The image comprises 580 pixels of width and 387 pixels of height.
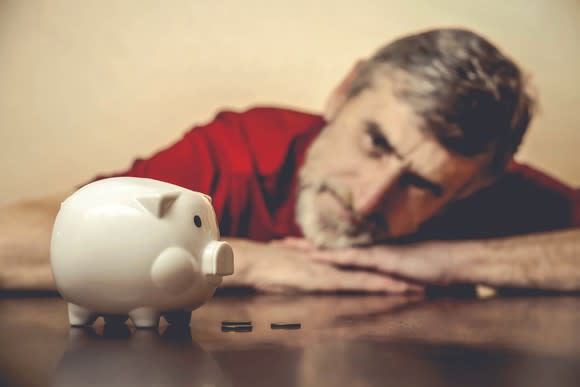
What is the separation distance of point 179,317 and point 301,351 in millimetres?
168

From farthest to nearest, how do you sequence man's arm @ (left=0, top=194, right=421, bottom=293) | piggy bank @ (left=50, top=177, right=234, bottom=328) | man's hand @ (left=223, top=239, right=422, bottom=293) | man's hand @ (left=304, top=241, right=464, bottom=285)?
1. man's hand @ (left=304, top=241, right=464, bottom=285)
2. man's hand @ (left=223, top=239, right=422, bottom=293)
3. man's arm @ (left=0, top=194, right=421, bottom=293)
4. piggy bank @ (left=50, top=177, right=234, bottom=328)

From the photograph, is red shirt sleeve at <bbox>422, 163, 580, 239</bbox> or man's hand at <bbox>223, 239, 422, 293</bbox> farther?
red shirt sleeve at <bbox>422, 163, 580, 239</bbox>

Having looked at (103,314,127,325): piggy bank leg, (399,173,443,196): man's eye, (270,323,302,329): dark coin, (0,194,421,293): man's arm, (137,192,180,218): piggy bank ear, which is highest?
(137,192,180,218): piggy bank ear

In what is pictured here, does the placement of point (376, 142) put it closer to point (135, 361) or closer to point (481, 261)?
point (481, 261)

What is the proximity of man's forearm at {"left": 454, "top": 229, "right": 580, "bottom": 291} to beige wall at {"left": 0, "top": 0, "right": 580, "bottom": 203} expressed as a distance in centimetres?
51

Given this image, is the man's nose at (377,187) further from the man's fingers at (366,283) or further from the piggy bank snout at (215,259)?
the piggy bank snout at (215,259)

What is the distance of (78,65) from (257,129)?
1.65 feet

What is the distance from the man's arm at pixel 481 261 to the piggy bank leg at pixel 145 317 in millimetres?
815

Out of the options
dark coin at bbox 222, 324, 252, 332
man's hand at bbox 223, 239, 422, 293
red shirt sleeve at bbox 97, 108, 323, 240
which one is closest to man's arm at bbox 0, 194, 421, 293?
man's hand at bbox 223, 239, 422, 293

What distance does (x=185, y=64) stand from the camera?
1.89 meters

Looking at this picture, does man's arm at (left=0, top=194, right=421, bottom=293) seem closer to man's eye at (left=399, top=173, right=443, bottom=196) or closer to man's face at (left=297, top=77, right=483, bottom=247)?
man's face at (left=297, top=77, right=483, bottom=247)

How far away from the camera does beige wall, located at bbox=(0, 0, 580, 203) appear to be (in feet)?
5.73

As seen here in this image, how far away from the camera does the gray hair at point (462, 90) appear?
1.51 m

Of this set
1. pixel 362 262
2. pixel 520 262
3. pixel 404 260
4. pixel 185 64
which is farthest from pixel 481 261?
pixel 185 64
